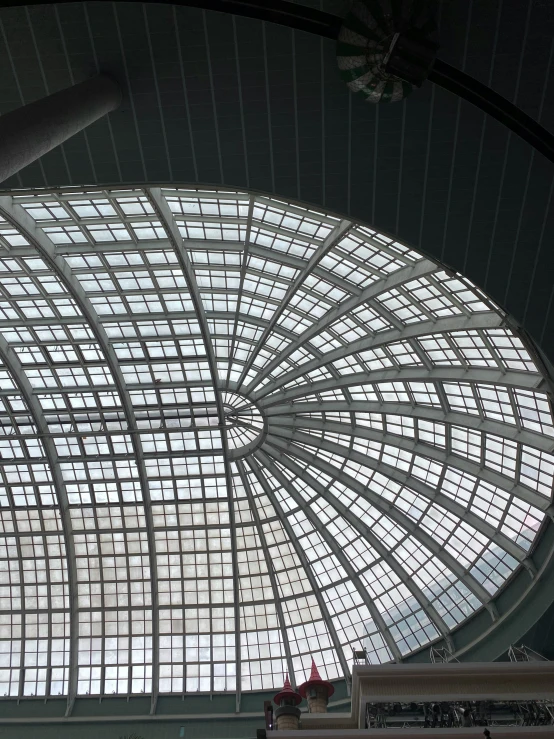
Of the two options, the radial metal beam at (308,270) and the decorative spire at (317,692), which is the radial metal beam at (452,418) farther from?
the decorative spire at (317,692)

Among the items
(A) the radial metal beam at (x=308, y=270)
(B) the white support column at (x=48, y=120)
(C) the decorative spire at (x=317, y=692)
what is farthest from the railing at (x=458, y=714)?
(B) the white support column at (x=48, y=120)

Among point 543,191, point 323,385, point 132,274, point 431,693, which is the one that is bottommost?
point 431,693

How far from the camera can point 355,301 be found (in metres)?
40.4

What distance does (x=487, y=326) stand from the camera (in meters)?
35.3

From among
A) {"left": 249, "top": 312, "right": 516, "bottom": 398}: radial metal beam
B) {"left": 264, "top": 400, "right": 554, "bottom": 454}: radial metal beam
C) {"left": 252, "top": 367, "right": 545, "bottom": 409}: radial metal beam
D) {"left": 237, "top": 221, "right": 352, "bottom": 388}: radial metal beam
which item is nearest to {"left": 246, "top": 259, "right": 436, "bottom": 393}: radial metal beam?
{"left": 249, "top": 312, "right": 516, "bottom": 398}: radial metal beam

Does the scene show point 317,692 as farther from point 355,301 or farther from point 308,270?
point 308,270

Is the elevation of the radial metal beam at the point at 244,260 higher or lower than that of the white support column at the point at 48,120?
higher

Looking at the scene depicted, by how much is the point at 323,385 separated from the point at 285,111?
26.7 metres

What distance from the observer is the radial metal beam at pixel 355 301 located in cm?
3553

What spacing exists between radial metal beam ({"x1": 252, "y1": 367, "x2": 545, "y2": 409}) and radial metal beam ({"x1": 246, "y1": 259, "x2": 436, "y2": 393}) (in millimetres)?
2873

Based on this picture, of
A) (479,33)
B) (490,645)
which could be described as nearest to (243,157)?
(479,33)

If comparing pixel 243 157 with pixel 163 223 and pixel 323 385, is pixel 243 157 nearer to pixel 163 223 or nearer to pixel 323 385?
pixel 163 223

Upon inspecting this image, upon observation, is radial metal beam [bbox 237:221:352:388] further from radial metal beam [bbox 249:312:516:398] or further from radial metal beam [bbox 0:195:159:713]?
radial metal beam [bbox 0:195:159:713]

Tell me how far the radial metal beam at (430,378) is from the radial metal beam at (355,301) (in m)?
Answer: 2.87
